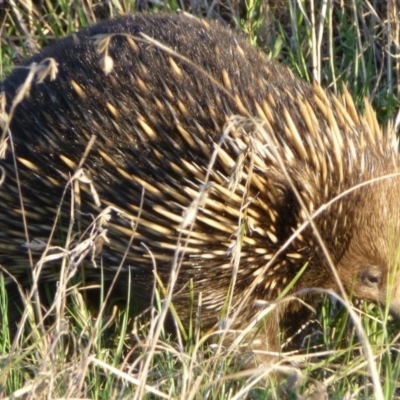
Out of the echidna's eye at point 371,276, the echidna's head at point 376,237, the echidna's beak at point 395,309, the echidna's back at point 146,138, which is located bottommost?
the echidna's beak at point 395,309

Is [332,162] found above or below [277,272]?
above

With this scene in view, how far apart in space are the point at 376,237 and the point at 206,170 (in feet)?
A: 1.80

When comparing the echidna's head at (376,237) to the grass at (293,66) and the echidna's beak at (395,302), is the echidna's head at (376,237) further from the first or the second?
the grass at (293,66)

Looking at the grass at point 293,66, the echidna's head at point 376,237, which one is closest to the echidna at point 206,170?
the echidna's head at point 376,237

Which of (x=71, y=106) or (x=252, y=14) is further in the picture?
(x=252, y=14)

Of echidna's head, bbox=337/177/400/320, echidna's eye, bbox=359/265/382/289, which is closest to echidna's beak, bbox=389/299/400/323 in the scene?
echidna's head, bbox=337/177/400/320

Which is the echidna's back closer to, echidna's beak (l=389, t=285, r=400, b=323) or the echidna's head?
the echidna's head

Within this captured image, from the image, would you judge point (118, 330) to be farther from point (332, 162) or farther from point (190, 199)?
point (332, 162)

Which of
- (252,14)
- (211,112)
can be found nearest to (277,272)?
(211,112)

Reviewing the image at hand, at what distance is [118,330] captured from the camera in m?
3.45

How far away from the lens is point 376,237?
302 cm

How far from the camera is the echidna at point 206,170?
119 inches

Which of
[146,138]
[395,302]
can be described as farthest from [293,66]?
[395,302]

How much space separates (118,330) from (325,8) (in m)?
1.65
